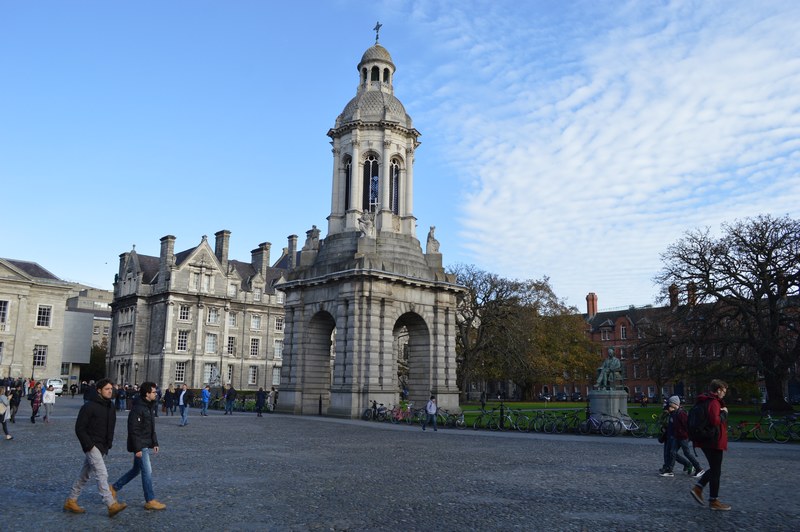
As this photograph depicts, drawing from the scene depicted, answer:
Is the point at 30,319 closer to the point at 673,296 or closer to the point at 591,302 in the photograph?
the point at 673,296

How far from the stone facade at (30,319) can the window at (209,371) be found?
1498 cm

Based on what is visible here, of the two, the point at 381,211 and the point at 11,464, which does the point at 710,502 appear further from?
the point at 381,211

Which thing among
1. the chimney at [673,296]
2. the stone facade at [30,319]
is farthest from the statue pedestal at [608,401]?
the stone facade at [30,319]

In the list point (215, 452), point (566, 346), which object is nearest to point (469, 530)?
point (215, 452)

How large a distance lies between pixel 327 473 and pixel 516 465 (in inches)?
189

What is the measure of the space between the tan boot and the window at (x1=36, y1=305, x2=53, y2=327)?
6427 cm

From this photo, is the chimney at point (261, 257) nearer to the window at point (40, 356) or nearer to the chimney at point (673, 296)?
the window at point (40, 356)

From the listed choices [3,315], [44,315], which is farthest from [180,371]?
[3,315]

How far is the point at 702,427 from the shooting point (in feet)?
32.7

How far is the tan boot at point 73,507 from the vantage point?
29.9 feet

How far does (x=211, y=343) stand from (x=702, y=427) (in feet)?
232

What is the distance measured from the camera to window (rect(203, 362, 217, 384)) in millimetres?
73875

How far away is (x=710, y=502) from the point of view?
394 inches

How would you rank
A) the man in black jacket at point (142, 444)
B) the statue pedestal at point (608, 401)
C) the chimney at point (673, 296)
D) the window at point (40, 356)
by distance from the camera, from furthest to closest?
the window at point (40, 356)
the chimney at point (673, 296)
the statue pedestal at point (608, 401)
the man in black jacket at point (142, 444)
